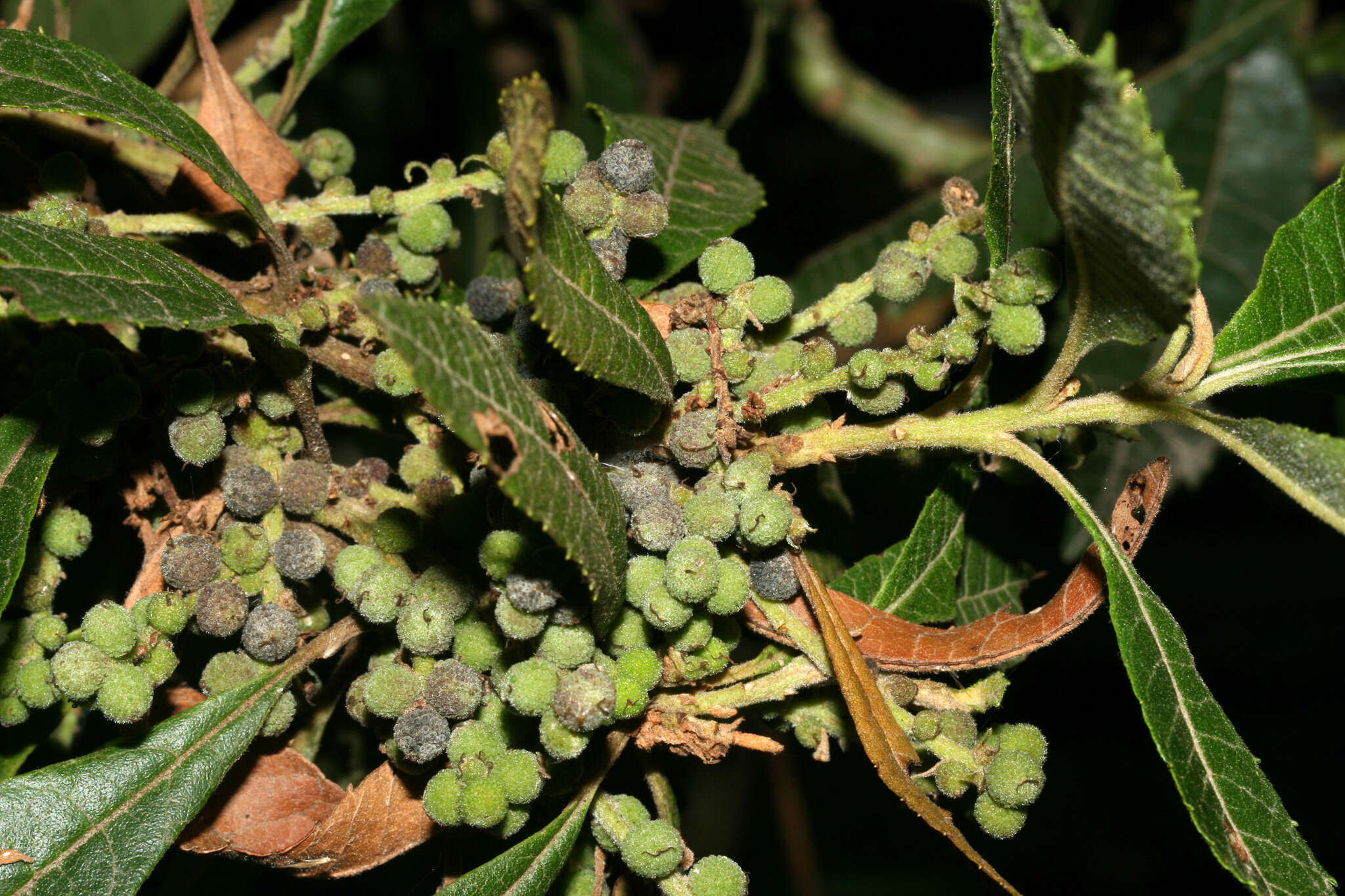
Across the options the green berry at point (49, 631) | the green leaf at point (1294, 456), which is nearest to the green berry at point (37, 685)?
the green berry at point (49, 631)

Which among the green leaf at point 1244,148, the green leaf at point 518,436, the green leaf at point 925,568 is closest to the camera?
the green leaf at point 518,436

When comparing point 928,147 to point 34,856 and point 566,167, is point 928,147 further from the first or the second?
point 34,856

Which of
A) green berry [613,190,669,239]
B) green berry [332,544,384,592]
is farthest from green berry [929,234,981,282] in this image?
green berry [332,544,384,592]

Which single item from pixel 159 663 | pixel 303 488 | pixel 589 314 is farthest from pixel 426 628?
pixel 589 314

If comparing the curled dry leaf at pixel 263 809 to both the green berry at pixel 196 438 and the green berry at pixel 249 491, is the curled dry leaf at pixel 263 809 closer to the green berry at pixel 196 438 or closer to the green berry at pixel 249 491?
the green berry at pixel 249 491

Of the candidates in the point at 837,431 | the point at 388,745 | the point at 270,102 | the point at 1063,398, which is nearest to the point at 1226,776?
the point at 1063,398

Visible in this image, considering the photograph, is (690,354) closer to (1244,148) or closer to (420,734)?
(420,734)

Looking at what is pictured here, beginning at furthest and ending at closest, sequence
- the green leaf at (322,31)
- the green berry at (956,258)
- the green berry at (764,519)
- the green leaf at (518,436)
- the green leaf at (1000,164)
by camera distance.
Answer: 1. the green leaf at (322,31)
2. the green berry at (956,258)
3. the green berry at (764,519)
4. the green leaf at (1000,164)
5. the green leaf at (518,436)
